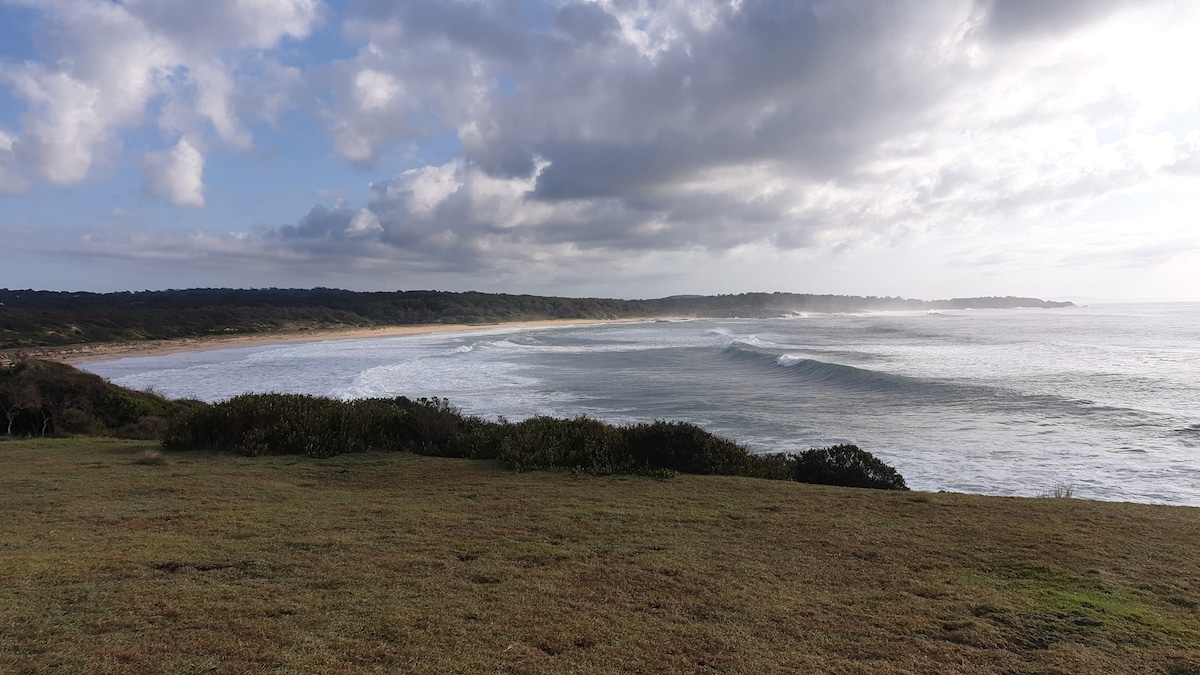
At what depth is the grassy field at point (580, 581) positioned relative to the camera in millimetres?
3184

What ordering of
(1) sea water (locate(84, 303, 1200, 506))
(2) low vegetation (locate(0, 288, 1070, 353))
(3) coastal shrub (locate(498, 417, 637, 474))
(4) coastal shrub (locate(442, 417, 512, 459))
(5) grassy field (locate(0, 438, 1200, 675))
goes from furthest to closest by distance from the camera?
(2) low vegetation (locate(0, 288, 1070, 353)) < (1) sea water (locate(84, 303, 1200, 506)) < (4) coastal shrub (locate(442, 417, 512, 459)) < (3) coastal shrub (locate(498, 417, 637, 474)) < (5) grassy field (locate(0, 438, 1200, 675))

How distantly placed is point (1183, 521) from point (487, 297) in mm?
127828

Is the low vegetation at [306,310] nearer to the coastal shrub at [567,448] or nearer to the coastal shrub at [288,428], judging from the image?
the coastal shrub at [288,428]

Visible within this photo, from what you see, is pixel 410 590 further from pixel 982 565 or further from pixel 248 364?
pixel 248 364

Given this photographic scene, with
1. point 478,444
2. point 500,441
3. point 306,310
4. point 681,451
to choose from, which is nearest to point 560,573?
point 681,451

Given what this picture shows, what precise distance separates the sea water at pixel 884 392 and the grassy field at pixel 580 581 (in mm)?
5794

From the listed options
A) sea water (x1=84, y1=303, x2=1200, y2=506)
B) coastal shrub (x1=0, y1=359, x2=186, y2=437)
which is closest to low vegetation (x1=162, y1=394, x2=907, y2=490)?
sea water (x1=84, y1=303, x2=1200, y2=506)

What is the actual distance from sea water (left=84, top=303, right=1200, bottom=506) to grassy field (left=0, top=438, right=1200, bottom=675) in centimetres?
579

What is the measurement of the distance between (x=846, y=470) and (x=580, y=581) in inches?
250

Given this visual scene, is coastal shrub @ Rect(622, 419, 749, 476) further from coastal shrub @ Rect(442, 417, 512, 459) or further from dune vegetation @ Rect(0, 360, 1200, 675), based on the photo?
coastal shrub @ Rect(442, 417, 512, 459)

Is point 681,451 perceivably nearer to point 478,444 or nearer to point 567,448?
point 567,448

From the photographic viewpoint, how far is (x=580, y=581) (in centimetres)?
429

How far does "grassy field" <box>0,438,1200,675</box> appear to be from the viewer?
125 inches

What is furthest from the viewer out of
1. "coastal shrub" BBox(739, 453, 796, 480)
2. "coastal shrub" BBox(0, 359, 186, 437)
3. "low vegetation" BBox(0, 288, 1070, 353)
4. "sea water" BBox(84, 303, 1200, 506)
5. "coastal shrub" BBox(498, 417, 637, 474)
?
"low vegetation" BBox(0, 288, 1070, 353)
